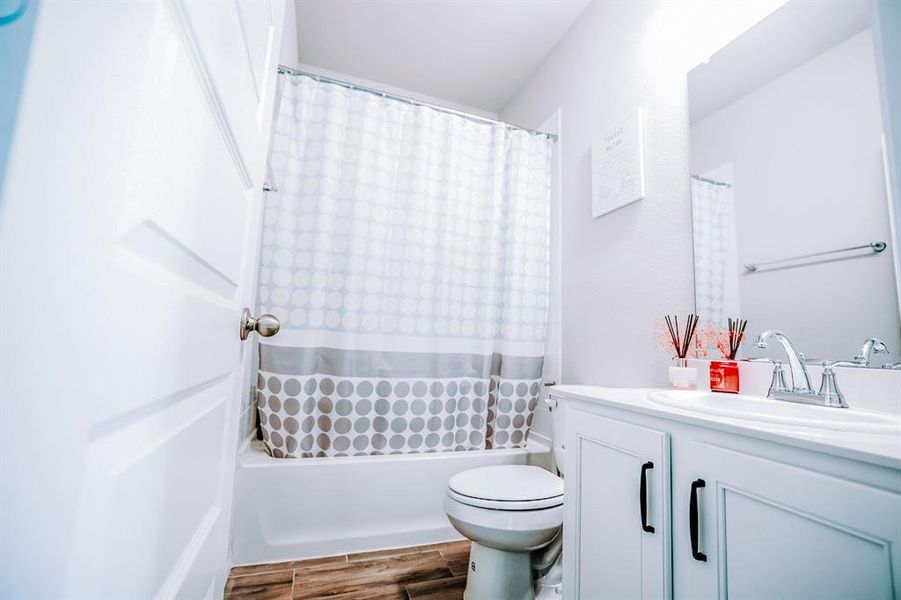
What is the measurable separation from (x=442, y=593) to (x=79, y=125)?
5.29 ft

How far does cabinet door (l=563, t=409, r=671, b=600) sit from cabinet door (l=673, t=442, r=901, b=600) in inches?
1.5

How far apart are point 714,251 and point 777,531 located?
0.93m

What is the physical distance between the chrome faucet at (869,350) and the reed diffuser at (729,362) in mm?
260

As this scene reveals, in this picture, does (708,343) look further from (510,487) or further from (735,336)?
(510,487)

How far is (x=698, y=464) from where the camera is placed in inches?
28.7

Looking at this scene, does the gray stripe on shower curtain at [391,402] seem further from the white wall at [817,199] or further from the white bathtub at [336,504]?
the white wall at [817,199]

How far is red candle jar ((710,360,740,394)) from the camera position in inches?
43.4

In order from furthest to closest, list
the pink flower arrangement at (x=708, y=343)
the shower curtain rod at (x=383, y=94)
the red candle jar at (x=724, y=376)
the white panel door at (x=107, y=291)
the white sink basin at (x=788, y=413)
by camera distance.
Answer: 1. the shower curtain rod at (x=383, y=94)
2. the pink flower arrangement at (x=708, y=343)
3. the red candle jar at (x=724, y=376)
4. the white sink basin at (x=788, y=413)
5. the white panel door at (x=107, y=291)

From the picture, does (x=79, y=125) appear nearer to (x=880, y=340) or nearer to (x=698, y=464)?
(x=698, y=464)

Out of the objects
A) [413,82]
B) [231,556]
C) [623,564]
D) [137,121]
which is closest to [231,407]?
[137,121]

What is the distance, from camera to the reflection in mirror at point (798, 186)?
91 centimetres

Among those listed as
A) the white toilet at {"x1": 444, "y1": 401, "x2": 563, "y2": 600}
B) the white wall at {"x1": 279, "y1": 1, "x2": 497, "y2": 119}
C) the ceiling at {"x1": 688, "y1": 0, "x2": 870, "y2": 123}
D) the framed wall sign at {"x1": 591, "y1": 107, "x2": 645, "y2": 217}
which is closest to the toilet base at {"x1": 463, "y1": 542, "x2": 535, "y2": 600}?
the white toilet at {"x1": 444, "y1": 401, "x2": 563, "y2": 600}

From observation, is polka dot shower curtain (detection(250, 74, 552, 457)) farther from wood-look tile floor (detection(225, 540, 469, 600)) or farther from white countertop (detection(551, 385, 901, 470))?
white countertop (detection(551, 385, 901, 470))

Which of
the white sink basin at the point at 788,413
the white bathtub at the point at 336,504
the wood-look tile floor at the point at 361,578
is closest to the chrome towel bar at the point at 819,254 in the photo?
the white sink basin at the point at 788,413
